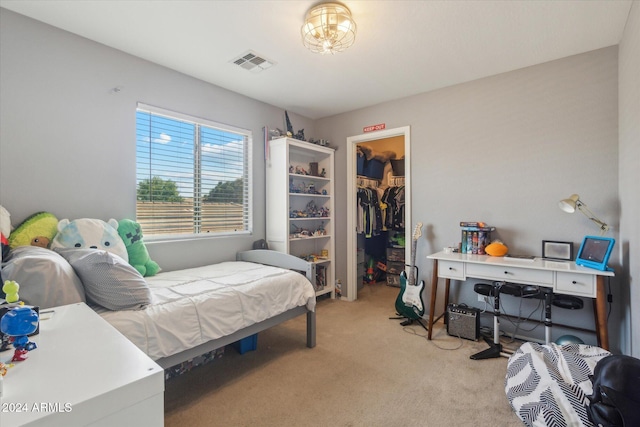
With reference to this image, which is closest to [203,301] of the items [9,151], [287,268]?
[287,268]

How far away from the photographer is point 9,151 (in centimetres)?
196

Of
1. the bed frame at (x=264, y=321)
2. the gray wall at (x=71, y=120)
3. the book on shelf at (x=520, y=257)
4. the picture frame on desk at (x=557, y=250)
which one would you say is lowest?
the bed frame at (x=264, y=321)

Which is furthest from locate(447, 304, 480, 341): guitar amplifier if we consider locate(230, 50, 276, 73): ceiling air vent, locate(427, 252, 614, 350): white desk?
locate(230, 50, 276, 73): ceiling air vent

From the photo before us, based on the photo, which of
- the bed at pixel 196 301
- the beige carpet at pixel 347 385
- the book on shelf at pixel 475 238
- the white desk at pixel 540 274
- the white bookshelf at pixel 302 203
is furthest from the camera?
the white bookshelf at pixel 302 203

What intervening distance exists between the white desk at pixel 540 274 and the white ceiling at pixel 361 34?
177cm

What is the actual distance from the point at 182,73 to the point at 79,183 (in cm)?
138

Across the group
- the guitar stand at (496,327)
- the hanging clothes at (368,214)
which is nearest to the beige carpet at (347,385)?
the guitar stand at (496,327)

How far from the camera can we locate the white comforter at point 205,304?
5.19 feet

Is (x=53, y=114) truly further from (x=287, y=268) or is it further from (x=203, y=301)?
(x=287, y=268)

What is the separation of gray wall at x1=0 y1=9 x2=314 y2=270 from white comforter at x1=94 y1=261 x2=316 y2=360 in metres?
0.71

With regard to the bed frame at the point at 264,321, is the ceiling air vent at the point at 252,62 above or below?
above

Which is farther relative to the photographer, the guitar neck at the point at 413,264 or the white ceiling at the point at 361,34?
the guitar neck at the point at 413,264

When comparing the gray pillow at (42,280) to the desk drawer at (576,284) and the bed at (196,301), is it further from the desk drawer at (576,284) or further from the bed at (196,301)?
the desk drawer at (576,284)

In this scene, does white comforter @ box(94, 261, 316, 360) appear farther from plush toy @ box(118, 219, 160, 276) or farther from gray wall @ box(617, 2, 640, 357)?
gray wall @ box(617, 2, 640, 357)
